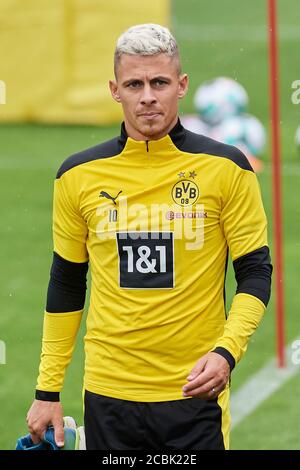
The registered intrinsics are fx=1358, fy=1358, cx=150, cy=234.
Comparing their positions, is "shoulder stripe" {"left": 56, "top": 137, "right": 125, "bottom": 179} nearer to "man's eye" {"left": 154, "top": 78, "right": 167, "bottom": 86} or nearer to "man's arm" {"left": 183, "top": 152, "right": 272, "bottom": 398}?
"man's eye" {"left": 154, "top": 78, "right": 167, "bottom": 86}

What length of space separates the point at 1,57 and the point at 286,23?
8467 mm

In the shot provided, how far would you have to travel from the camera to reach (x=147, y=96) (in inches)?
181

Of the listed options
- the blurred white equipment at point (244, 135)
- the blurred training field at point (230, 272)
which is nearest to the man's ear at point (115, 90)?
the blurred training field at point (230, 272)

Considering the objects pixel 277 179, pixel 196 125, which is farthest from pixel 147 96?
pixel 196 125

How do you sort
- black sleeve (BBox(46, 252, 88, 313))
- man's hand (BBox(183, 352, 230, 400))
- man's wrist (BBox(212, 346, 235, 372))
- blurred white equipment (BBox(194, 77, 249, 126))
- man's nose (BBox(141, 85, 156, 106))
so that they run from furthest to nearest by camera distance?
blurred white equipment (BBox(194, 77, 249, 126))
black sleeve (BBox(46, 252, 88, 313))
man's nose (BBox(141, 85, 156, 106))
man's wrist (BBox(212, 346, 235, 372))
man's hand (BBox(183, 352, 230, 400))

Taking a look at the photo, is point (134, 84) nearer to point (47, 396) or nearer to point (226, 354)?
point (226, 354)

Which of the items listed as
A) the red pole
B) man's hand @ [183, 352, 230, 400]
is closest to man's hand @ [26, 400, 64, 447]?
man's hand @ [183, 352, 230, 400]

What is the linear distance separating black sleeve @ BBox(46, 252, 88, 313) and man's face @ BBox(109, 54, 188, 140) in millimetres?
578

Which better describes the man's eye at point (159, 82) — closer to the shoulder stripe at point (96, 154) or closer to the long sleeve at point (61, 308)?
the shoulder stripe at point (96, 154)

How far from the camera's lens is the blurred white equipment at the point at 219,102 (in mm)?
15406

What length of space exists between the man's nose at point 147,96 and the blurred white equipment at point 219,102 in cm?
1073

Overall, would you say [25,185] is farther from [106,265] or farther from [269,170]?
[106,265]

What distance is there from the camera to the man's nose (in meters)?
4.60
